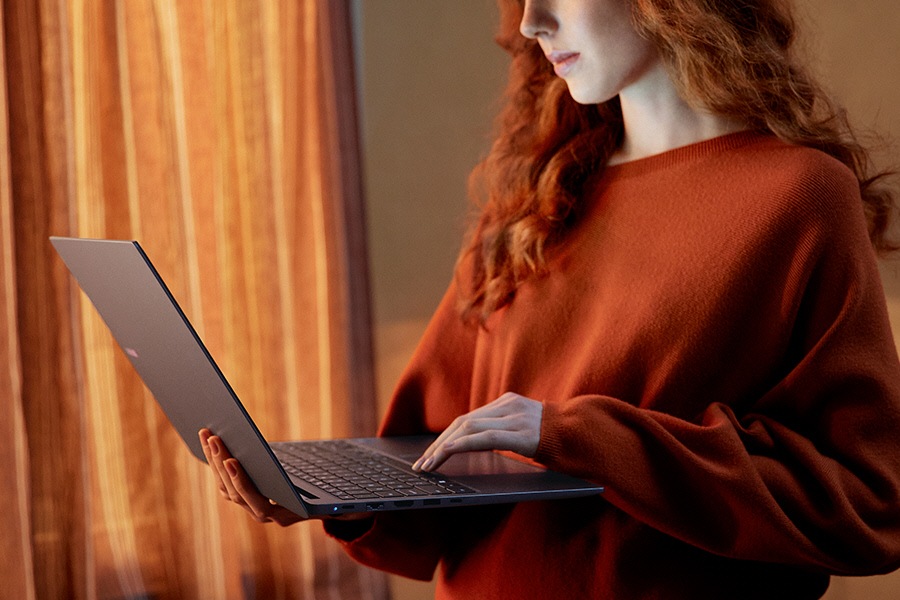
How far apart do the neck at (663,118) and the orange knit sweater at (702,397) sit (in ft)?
0.06

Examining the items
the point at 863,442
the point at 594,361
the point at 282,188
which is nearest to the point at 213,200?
the point at 282,188

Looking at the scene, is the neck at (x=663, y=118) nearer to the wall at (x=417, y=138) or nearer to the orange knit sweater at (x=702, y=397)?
the orange knit sweater at (x=702, y=397)

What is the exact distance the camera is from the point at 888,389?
993 millimetres

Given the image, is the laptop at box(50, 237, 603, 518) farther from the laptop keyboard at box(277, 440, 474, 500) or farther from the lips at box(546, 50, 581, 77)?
the lips at box(546, 50, 581, 77)

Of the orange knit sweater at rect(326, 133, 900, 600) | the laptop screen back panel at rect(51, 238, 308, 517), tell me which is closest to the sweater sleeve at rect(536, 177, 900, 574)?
the orange knit sweater at rect(326, 133, 900, 600)

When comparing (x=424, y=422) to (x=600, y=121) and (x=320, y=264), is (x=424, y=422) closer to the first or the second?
(x=600, y=121)

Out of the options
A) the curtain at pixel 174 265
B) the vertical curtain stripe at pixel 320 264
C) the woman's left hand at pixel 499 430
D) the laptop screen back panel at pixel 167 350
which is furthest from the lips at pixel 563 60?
the vertical curtain stripe at pixel 320 264

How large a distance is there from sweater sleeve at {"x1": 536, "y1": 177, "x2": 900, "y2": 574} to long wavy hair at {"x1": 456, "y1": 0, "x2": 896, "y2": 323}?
17cm

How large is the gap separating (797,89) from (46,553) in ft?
4.50

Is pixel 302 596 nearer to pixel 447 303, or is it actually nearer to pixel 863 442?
pixel 447 303

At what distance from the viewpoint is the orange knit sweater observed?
0.96 meters

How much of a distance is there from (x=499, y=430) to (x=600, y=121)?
0.57 metres

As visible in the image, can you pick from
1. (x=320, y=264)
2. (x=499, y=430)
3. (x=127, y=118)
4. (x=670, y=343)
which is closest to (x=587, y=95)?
(x=670, y=343)

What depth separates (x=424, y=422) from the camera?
4.40ft
